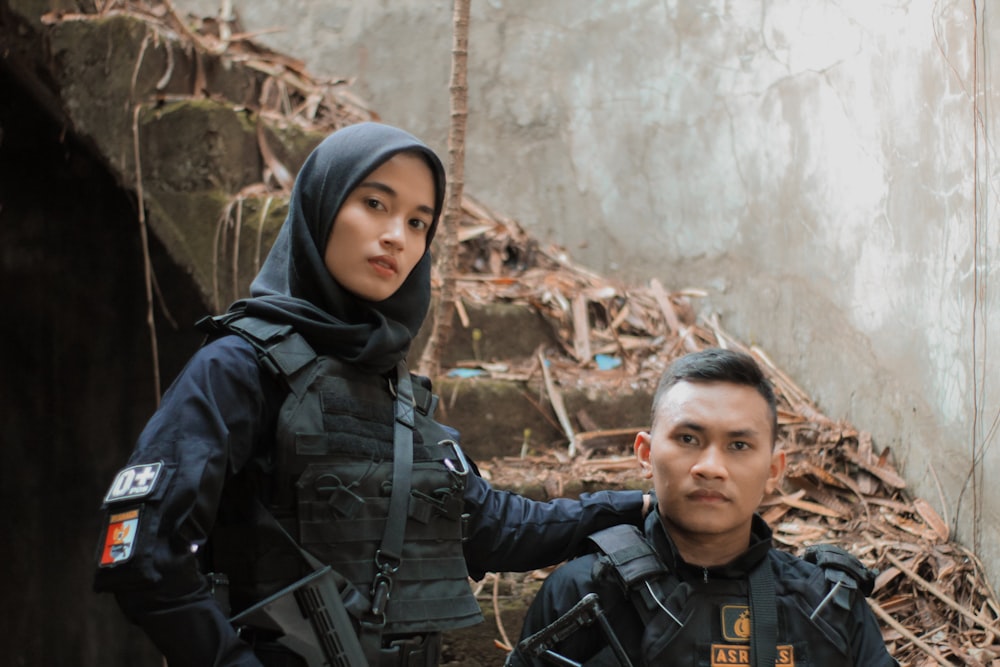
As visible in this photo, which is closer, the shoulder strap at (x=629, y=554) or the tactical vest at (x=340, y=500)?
the tactical vest at (x=340, y=500)

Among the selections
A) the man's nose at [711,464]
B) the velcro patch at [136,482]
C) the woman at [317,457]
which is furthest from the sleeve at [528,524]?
the velcro patch at [136,482]

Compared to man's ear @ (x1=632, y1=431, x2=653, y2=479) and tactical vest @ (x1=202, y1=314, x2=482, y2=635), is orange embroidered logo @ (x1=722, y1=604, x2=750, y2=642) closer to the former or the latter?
man's ear @ (x1=632, y1=431, x2=653, y2=479)

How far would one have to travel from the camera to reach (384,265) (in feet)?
6.18

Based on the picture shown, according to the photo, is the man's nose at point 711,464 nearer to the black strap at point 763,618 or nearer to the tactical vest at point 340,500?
the black strap at point 763,618

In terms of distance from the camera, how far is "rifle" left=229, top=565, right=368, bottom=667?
1.65 metres

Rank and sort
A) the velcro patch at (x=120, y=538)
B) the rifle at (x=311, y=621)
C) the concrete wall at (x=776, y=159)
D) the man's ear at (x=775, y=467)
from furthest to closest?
1. the concrete wall at (x=776, y=159)
2. the man's ear at (x=775, y=467)
3. the rifle at (x=311, y=621)
4. the velcro patch at (x=120, y=538)

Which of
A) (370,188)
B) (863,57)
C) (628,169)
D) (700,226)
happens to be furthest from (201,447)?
(628,169)

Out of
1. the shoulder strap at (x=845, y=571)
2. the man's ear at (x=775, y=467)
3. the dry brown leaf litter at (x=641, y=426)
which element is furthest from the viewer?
the dry brown leaf litter at (x=641, y=426)

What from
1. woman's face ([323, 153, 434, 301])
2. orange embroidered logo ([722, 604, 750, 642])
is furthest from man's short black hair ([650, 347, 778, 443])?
woman's face ([323, 153, 434, 301])

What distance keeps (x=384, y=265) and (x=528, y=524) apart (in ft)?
2.20

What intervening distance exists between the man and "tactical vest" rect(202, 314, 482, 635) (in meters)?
0.24

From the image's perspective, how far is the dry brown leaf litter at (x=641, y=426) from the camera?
2803mm

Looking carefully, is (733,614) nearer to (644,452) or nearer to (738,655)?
(738,655)

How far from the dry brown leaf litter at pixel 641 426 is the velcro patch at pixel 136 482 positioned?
1495 mm
